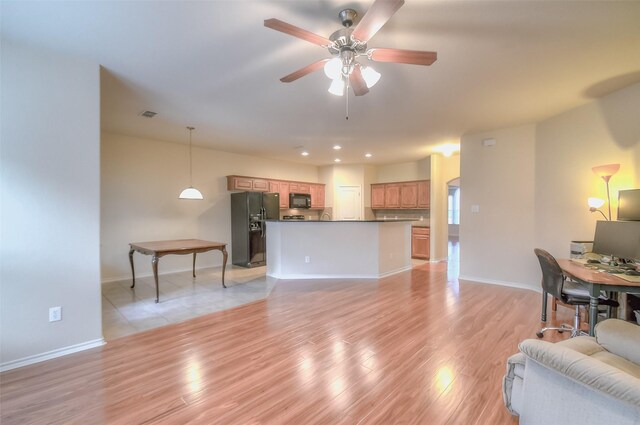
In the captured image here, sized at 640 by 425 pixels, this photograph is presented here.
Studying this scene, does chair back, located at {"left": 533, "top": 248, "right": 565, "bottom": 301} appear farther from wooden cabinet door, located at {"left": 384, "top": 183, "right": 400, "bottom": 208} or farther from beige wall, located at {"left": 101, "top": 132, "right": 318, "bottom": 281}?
beige wall, located at {"left": 101, "top": 132, "right": 318, "bottom": 281}

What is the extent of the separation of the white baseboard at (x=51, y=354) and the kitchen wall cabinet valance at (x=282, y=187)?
164 inches

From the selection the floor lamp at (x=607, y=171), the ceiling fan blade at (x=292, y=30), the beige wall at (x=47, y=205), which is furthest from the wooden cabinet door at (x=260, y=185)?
the floor lamp at (x=607, y=171)

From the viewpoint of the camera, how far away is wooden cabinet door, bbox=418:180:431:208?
7117 mm

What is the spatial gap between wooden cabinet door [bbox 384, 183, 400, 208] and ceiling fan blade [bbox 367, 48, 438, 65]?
608 centimetres

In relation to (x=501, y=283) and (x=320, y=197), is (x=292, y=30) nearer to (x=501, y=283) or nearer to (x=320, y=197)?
(x=501, y=283)

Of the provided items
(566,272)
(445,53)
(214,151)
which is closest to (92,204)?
(445,53)

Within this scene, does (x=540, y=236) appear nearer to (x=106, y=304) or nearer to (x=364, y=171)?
(x=364, y=171)

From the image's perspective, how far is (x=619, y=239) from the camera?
9.15ft

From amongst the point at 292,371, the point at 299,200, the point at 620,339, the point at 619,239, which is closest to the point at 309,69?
the point at 292,371

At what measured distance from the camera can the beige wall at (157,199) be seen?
501cm

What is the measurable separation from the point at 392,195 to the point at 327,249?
3480mm

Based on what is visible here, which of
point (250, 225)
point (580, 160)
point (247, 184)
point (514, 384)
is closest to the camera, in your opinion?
point (514, 384)

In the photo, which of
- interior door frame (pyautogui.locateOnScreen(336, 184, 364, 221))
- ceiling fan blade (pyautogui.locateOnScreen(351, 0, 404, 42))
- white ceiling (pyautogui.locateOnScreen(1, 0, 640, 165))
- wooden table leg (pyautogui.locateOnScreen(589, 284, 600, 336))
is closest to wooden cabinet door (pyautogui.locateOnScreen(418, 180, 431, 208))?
interior door frame (pyautogui.locateOnScreen(336, 184, 364, 221))

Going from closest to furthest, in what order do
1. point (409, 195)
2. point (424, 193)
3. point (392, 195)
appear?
point (424, 193) < point (409, 195) < point (392, 195)
